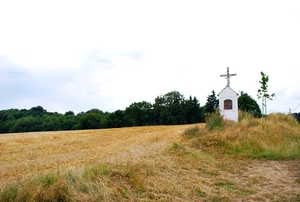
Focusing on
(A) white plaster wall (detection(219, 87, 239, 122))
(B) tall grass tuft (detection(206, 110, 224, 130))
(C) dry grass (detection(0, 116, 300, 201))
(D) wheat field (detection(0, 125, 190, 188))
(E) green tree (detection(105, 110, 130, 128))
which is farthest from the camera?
(E) green tree (detection(105, 110, 130, 128))

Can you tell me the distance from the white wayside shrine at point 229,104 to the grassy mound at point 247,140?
1098 mm

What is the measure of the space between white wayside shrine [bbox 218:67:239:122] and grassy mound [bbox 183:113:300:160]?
3.60 ft

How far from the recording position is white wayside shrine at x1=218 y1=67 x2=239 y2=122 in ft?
51.8

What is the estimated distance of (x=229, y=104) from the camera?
15953 millimetres

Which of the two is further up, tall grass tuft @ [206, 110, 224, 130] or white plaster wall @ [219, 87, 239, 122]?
white plaster wall @ [219, 87, 239, 122]

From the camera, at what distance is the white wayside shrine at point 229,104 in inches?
622

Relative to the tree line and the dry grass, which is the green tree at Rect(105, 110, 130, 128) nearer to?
the tree line

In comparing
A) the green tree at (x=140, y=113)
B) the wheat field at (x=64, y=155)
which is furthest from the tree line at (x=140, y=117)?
the wheat field at (x=64, y=155)

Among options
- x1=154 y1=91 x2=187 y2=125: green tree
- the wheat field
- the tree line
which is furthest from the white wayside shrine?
x1=154 y1=91 x2=187 y2=125: green tree

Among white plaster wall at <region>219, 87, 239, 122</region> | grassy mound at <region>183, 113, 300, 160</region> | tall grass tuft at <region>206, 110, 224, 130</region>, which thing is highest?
white plaster wall at <region>219, 87, 239, 122</region>

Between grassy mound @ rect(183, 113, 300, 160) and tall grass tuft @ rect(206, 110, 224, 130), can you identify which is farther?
tall grass tuft @ rect(206, 110, 224, 130)

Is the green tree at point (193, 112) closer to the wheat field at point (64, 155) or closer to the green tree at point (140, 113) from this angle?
the green tree at point (140, 113)

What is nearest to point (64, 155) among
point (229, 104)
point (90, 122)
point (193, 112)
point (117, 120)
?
point (229, 104)

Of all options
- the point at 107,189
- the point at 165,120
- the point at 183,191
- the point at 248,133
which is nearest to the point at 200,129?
the point at 248,133
